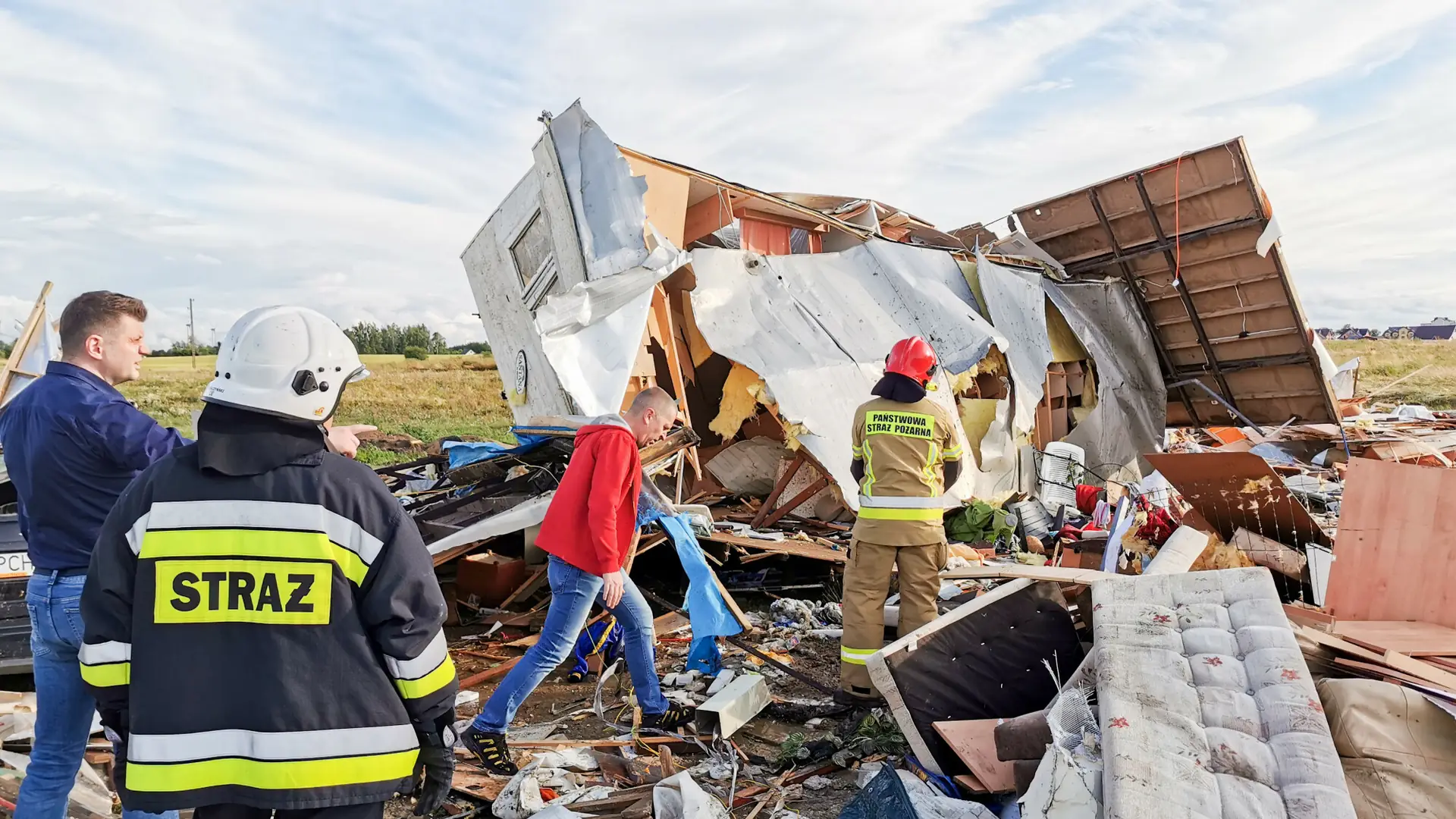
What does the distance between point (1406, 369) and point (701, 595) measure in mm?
33321

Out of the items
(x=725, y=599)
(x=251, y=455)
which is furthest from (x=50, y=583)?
(x=725, y=599)

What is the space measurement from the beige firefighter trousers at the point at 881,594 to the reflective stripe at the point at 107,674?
3.25 metres

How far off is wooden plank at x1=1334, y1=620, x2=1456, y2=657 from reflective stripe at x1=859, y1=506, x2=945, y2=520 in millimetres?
1716

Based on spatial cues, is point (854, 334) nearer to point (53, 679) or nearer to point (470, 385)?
A: point (53, 679)

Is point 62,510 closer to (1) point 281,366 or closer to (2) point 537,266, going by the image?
(1) point 281,366

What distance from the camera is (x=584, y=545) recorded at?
3.74 metres

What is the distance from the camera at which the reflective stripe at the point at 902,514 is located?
440 centimetres

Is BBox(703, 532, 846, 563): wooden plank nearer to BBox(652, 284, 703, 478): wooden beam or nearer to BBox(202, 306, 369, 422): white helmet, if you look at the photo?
BBox(652, 284, 703, 478): wooden beam

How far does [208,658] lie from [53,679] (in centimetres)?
130

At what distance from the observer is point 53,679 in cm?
262

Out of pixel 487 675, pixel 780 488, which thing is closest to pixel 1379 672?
pixel 487 675

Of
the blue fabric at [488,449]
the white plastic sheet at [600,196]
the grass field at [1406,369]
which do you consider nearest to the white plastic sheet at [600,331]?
the white plastic sheet at [600,196]

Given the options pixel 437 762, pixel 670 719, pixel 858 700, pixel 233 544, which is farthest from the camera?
pixel 858 700

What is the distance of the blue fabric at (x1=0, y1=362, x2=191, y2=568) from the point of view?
103 inches
